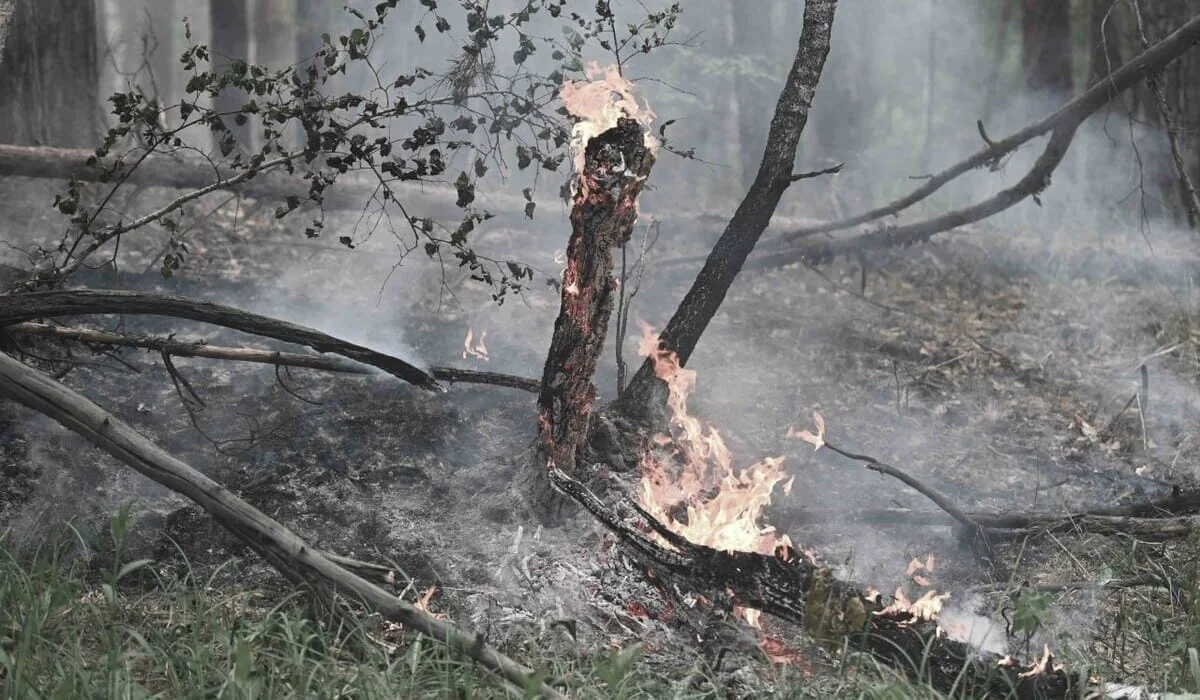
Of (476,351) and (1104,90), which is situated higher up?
(1104,90)

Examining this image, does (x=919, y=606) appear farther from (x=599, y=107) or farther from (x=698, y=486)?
(x=599, y=107)

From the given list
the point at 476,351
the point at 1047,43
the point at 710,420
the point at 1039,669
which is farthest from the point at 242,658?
the point at 1047,43

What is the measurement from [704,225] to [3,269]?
5.92 meters

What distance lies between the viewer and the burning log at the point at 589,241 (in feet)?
15.5

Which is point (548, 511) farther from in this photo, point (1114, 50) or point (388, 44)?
point (1114, 50)

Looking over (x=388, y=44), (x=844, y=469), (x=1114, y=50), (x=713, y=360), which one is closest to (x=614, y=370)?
(x=713, y=360)

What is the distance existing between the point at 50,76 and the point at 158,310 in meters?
7.15

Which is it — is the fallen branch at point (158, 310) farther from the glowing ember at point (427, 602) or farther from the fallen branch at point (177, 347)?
the glowing ember at point (427, 602)

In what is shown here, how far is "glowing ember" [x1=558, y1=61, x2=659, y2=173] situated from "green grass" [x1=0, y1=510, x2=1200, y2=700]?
8.02ft

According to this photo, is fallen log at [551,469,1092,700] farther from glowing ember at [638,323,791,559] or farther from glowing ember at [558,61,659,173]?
glowing ember at [558,61,659,173]

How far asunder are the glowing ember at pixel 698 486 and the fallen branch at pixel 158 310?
5.24 ft

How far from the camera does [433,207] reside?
891 centimetres

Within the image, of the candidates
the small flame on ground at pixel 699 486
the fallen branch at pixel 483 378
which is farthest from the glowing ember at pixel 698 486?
the fallen branch at pixel 483 378

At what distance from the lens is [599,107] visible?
16.2ft
